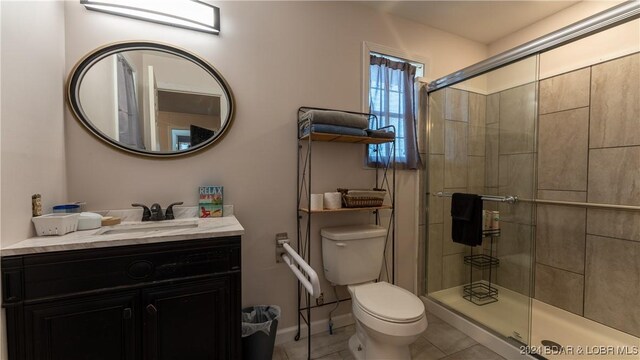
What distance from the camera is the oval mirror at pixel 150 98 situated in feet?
4.68

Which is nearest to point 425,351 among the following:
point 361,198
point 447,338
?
point 447,338

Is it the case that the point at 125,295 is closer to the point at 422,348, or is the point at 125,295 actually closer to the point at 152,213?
the point at 152,213

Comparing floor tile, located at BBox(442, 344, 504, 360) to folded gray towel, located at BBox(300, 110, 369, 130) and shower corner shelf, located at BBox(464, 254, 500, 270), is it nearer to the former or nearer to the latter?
shower corner shelf, located at BBox(464, 254, 500, 270)

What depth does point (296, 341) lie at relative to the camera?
1854 millimetres

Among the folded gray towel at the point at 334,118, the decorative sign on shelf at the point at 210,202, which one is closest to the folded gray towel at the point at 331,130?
the folded gray towel at the point at 334,118

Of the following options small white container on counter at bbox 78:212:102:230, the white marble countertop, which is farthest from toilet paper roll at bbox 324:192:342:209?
small white container on counter at bbox 78:212:102:230

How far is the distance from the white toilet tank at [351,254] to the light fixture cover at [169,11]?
153cm

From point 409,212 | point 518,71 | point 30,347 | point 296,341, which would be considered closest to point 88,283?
point 30,347

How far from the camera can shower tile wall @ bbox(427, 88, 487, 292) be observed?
2184mm

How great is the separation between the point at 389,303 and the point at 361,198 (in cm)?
67

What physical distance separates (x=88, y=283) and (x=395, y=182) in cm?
196

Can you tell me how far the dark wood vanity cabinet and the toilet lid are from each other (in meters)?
0.70

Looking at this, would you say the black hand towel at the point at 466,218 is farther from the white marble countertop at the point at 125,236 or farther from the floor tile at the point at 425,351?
the white marble countertop at the point at 125,236

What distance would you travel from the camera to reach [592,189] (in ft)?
6.18
